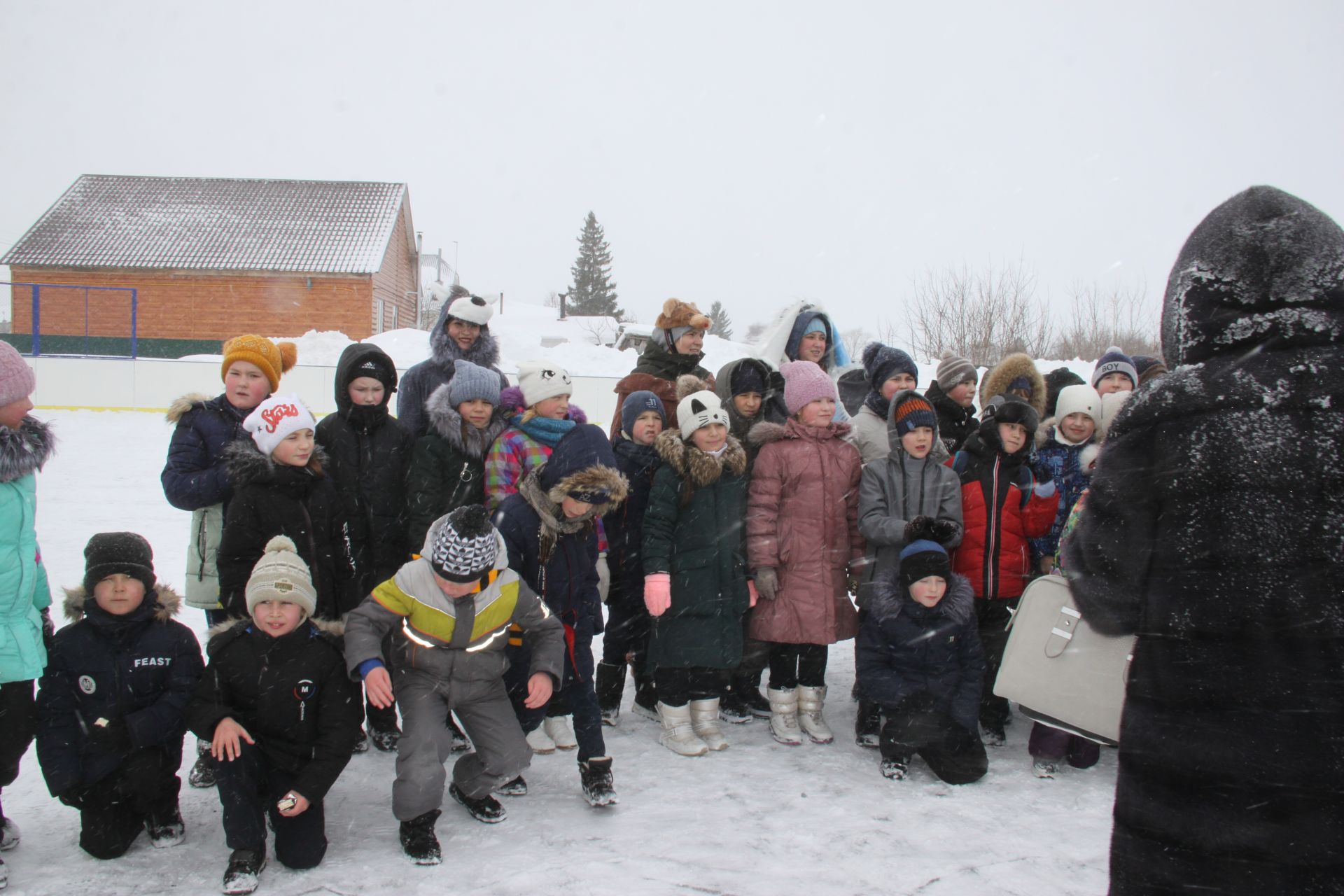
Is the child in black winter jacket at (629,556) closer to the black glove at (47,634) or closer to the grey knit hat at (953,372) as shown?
the grey knit hat at (953,372)

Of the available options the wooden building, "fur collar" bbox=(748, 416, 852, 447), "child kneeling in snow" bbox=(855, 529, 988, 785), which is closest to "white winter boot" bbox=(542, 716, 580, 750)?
"child kneeling in snow" bbox=(855, 529, 988, 785)

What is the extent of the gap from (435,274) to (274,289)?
14.1m

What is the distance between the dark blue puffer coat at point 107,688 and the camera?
9.46ft

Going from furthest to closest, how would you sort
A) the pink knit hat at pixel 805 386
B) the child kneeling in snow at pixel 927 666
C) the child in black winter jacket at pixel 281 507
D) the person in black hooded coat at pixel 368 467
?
the pink knit hat at pixel 805 386 < the person in black hooded coat at pixel 368 467 < the child kneeling in snow at pixel 927 666 < the child in black winter jacket at pixel 281 507

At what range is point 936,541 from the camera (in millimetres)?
4020

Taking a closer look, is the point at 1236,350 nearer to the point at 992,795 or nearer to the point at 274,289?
the point at 992,795

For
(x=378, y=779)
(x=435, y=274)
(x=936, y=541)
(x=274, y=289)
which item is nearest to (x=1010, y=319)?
(x=936, y=541)

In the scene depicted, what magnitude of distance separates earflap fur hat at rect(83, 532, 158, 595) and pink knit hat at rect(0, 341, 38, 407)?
536 millimetres

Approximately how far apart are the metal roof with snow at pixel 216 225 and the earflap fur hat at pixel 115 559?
2673cm

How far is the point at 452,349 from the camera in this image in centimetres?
465

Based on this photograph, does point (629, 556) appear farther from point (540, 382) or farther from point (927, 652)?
point (927, 652)

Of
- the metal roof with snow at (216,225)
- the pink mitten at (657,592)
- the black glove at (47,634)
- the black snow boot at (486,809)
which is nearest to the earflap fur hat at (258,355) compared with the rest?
the black glove at (47,634)

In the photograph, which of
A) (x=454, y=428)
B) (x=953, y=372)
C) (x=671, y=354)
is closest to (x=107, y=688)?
(x=454, y=428)

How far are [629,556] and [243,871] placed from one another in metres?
2.13
